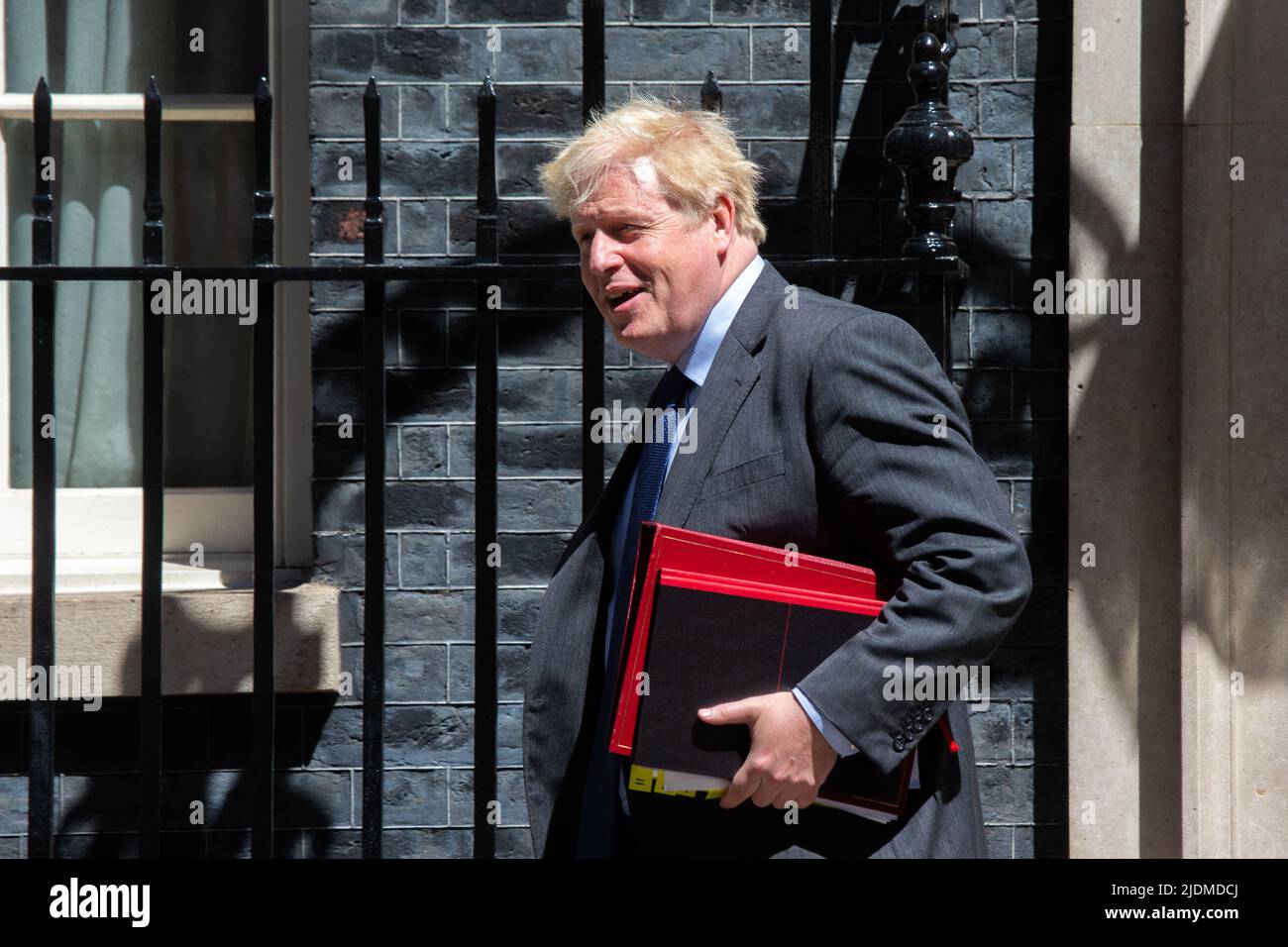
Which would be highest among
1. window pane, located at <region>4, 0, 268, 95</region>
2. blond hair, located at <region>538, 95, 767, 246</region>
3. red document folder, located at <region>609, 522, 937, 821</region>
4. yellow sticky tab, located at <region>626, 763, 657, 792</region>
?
window pane, located at <region>4, 0, 268, 95</region>

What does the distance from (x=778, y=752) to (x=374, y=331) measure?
52.7 inches

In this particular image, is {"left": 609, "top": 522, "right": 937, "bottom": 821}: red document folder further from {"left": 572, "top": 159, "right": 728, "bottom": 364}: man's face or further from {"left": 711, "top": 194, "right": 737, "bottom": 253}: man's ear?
{"left": 711, "top": 194, "right": 737, "bottom": 253}: man's ear

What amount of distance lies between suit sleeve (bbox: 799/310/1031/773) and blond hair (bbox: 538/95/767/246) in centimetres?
35

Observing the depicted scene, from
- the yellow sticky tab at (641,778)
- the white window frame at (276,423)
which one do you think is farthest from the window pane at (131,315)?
the yellow sticky tab at (641,778)

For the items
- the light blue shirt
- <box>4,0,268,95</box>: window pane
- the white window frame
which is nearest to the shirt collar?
the light blue shirt

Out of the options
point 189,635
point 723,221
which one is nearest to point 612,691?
point 723,221

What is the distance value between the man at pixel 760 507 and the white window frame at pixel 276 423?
1.76 meters

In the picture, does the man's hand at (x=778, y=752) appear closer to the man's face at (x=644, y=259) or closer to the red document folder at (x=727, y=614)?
the red document folder at (x=727, y=614)

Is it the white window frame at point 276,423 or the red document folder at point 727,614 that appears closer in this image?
the red document folder at point 727,614

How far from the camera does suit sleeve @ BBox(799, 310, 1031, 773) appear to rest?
196 centimetres

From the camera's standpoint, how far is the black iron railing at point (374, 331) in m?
2.72

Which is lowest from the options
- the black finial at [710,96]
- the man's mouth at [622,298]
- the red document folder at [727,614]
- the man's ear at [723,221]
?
the red document folder at [727,614]

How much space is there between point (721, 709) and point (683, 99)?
90.7 inches

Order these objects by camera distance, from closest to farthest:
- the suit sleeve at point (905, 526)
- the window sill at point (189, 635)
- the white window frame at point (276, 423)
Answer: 1. the suit sleeve at point (905, 526)
2. the window sill at point (189, 635)
3. the white window frame at point (276, 423)
